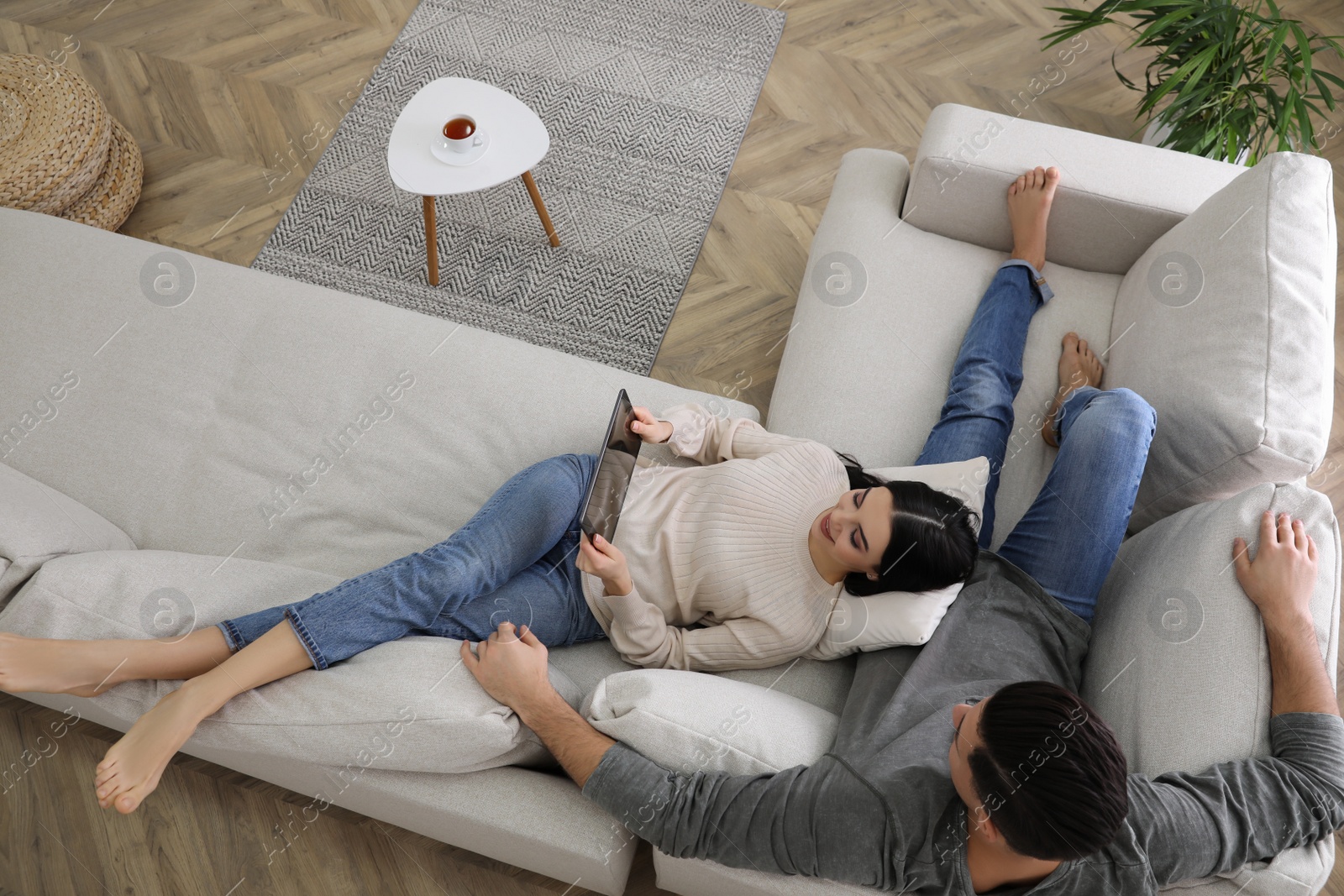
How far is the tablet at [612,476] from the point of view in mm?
1347

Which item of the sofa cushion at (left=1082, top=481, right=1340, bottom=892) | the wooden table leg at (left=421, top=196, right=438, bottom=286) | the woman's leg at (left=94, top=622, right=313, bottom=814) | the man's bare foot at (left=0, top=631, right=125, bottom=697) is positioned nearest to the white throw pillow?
the sofa cushion at (left=1082, top=481, right=1340, bottom=892)

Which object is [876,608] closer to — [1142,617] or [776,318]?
[1142,617]

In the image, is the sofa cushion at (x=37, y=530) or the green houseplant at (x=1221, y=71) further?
the green houseplant at (x=1221, y=71)

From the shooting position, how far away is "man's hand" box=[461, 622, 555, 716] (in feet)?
4.00

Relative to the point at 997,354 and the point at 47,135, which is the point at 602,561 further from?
the point at 47,135

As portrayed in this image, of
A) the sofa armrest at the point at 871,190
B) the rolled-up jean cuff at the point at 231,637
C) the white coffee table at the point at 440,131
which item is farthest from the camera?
the white coffee table at the point at 440,131

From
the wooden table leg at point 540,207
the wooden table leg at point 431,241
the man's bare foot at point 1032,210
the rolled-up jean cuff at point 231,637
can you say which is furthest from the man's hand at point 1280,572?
the wooden table leg at point 431,241

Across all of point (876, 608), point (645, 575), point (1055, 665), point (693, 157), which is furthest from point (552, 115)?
point (1055, 665)

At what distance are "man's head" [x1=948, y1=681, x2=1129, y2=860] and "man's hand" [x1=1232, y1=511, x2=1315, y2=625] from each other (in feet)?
1.17

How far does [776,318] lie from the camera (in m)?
2.24

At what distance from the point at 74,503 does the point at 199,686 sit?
0.49m

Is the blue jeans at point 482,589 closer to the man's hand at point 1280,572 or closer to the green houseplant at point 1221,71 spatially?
the man's hand at point 1280,572

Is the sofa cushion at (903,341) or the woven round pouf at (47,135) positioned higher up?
the woven round pouf at (47,135)

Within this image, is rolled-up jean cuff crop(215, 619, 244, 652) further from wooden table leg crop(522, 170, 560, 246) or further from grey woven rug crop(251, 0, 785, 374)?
wooden table leg crop(522, 170, 560, 246)
